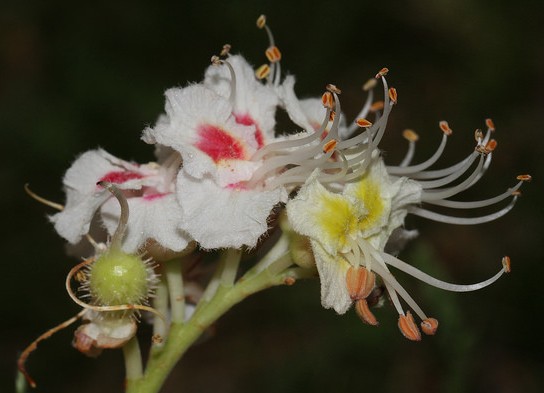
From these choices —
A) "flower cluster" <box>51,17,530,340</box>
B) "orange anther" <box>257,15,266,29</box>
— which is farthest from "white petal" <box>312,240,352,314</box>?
"orange anther" <box>257,15,266,29</box>

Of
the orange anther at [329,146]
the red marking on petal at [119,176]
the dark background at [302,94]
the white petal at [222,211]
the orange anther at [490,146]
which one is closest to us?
the white petal at [222,211]

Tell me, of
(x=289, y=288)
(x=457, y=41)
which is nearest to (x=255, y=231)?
(x=289, y=288)

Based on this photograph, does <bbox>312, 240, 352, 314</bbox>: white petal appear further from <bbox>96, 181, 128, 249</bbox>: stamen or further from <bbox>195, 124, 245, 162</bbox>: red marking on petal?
<bbox>96, 181, 128, 249</bbox>: stamen

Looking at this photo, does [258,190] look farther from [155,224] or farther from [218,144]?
[155,224]

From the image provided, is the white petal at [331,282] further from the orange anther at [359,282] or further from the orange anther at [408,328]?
the orange anther at [408,328]

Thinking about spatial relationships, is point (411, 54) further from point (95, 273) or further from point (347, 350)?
point (95, 273)

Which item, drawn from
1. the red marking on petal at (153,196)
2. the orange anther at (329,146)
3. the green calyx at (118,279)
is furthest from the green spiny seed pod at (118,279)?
the orange anther at (329,146)
